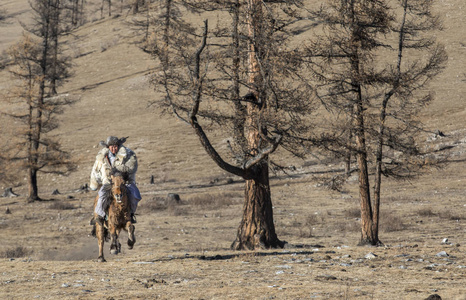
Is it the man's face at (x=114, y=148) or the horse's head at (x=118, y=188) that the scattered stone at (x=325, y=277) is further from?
the man's face at (x=114, y=148)

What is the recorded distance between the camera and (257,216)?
1552 cm

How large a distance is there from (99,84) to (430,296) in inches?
2609

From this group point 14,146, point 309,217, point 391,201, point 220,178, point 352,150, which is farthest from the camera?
point 220,178

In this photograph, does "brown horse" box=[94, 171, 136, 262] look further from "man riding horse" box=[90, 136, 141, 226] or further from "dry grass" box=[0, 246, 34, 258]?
"dry grass" box=[0, 246, 34, 258]

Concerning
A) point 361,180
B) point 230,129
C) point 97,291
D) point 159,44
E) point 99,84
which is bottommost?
point 97,291

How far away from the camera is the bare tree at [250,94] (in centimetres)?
1382

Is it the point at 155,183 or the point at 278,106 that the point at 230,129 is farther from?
the point at 155,183

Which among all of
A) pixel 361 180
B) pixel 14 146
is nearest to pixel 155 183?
pixel 14 146

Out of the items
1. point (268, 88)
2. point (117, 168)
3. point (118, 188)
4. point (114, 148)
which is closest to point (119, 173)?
point (117, 168)

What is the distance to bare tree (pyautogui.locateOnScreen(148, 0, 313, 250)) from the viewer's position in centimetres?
1382

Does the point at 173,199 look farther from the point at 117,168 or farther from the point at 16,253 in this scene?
the point at 117,168

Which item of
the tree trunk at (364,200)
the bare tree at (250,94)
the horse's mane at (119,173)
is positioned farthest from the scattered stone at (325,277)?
the tree trunk at (364,200)

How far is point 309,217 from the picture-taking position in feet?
84.9

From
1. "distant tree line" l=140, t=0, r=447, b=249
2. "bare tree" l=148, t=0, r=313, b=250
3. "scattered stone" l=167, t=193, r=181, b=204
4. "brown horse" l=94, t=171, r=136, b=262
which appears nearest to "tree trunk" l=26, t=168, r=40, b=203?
"scattered stone" l=167, t=193, r=181, b=204
